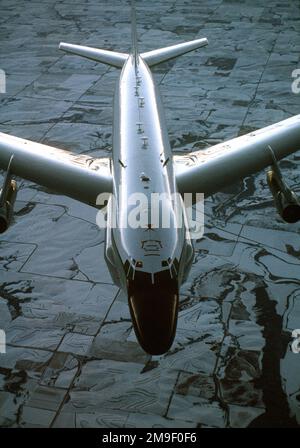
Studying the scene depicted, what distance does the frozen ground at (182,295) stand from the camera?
1848 centimetres

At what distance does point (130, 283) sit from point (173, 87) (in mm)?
28002

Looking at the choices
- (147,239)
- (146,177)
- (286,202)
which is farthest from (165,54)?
(147,239)

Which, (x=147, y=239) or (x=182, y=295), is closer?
(x=147, y=239)

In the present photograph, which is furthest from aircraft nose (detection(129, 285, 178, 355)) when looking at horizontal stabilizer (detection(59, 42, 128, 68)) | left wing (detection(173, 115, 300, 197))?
horizontal stabilizer (detection(59, 42, 128, 68))

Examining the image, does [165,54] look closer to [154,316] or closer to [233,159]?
[233,159]

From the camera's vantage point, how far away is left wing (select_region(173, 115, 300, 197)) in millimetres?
A: 23406

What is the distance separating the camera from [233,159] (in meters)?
24.2

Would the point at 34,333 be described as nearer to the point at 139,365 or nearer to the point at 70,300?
the point at 70,300

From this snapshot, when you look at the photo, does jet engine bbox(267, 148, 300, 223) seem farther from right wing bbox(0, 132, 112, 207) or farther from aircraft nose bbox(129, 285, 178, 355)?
aircraft nose bbox(129, 285, 178, 355)

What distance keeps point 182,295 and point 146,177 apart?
639 cm

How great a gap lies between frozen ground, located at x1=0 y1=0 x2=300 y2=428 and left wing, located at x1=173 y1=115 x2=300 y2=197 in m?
3.67

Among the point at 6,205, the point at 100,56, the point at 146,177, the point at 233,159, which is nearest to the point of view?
the point at 146,177

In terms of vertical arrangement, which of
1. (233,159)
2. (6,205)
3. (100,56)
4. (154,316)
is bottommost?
(6,205)

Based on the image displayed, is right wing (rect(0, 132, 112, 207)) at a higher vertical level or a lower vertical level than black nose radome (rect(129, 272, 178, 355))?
lower
